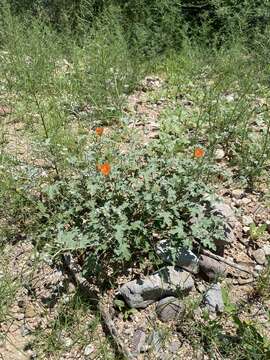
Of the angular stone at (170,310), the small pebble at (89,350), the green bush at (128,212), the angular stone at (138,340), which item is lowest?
the small pebble at (89,350)

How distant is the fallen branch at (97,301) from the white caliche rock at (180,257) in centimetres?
45

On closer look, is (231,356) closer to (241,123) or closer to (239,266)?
(239,266)

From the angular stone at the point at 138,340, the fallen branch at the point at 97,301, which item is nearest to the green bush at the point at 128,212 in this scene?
the fallen branch at the point at 97,301

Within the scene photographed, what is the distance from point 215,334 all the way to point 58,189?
50.6 inches

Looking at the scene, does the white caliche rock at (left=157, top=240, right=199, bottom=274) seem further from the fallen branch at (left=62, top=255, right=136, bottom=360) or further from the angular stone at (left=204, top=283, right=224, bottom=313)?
the fallen branch at (left=62, top=255, right=136, bottom=360)

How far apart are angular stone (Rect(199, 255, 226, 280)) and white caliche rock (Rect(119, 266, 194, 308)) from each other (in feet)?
0.48

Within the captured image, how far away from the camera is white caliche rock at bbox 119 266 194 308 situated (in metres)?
2.45

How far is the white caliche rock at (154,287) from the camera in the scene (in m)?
2.45

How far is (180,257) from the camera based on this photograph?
2562 mm

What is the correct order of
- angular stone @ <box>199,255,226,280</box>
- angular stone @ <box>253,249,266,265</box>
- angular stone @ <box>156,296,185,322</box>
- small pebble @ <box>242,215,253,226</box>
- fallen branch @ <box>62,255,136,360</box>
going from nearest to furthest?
fallen branch @ <box>62,255,136,360</box> < angular stone @ <box>156,296,185,322</box> < angular stone @ <box>199,255,226,280</box> < angular stone @ <box>253,249,266,265</box> < small pebble @ <box>242,215,253,226</box>

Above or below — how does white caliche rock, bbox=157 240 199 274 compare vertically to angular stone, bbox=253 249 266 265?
above

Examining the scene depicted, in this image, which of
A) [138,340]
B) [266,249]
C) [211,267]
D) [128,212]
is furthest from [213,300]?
[128,212]

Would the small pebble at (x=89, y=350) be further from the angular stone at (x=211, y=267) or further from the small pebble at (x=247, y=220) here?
the small pebble at (x=247, y=220)

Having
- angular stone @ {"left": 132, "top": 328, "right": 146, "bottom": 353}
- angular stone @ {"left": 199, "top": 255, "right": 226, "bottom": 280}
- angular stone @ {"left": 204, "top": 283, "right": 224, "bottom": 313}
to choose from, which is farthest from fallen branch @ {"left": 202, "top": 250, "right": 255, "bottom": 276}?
angular stone @ {"left": 132, "top": 328, "right": 146, "bottom": 353}
